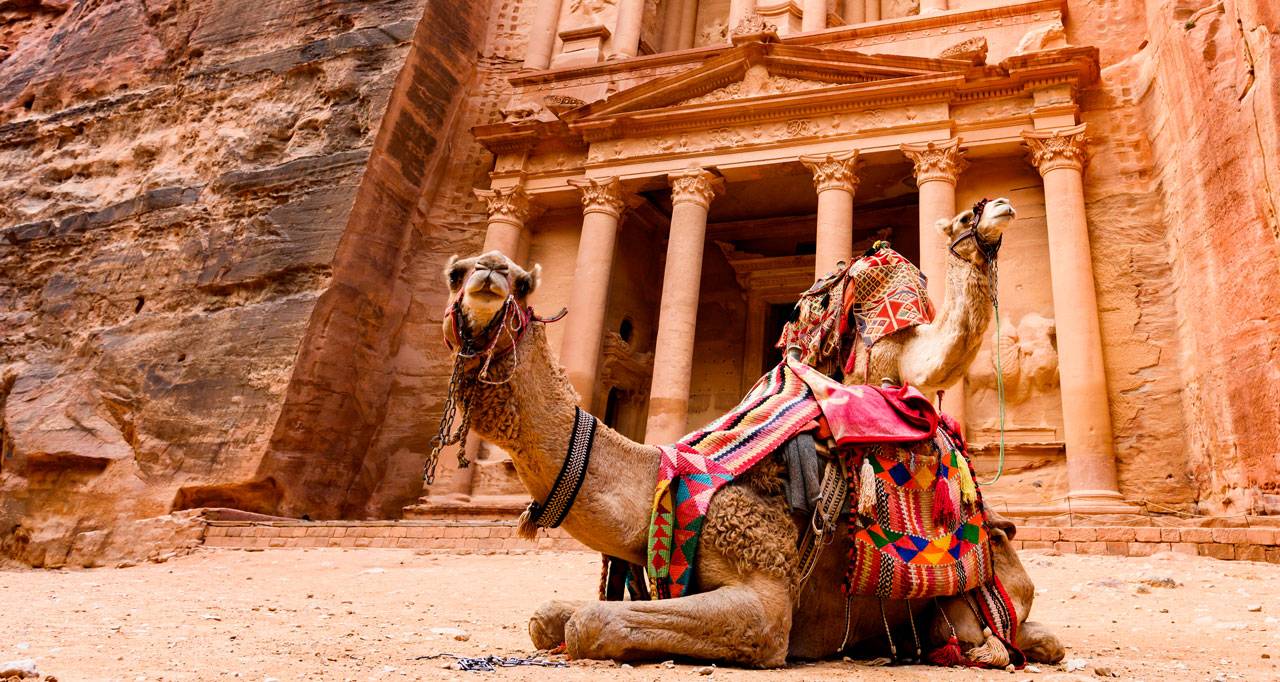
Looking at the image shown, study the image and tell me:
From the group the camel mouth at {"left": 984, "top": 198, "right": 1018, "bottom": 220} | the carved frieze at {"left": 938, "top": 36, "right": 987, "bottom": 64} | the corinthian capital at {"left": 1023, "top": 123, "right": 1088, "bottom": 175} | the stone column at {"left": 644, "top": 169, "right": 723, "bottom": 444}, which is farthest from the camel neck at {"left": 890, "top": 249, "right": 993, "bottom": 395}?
the carved frieze at {"left": 938, "top": 36, "right": 987, "bottom": 64}

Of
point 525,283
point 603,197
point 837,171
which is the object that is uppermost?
point 837,171

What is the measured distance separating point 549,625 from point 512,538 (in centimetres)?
843

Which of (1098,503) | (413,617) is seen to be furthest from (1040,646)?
(1098,503)

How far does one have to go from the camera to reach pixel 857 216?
754 inches

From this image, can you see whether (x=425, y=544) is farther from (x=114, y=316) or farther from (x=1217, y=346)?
(x=1217, y=346)

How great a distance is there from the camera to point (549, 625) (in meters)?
3.61

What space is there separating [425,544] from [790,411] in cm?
958

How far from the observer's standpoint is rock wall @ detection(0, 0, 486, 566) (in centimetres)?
1495

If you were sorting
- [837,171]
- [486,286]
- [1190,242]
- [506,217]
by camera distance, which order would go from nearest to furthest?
Answer: [486,286]
[1190,242]
[837,171]
[506,217]

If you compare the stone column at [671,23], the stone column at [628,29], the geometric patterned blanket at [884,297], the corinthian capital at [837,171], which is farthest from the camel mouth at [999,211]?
the stone column at [671,23]

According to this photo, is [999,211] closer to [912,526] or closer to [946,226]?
[946,226]

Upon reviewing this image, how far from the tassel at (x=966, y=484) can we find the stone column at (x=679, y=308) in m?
10.2

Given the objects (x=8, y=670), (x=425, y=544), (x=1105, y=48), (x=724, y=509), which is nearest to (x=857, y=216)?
(x=1105, y=48)

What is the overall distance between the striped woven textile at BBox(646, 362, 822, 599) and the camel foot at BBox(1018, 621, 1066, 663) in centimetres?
145
